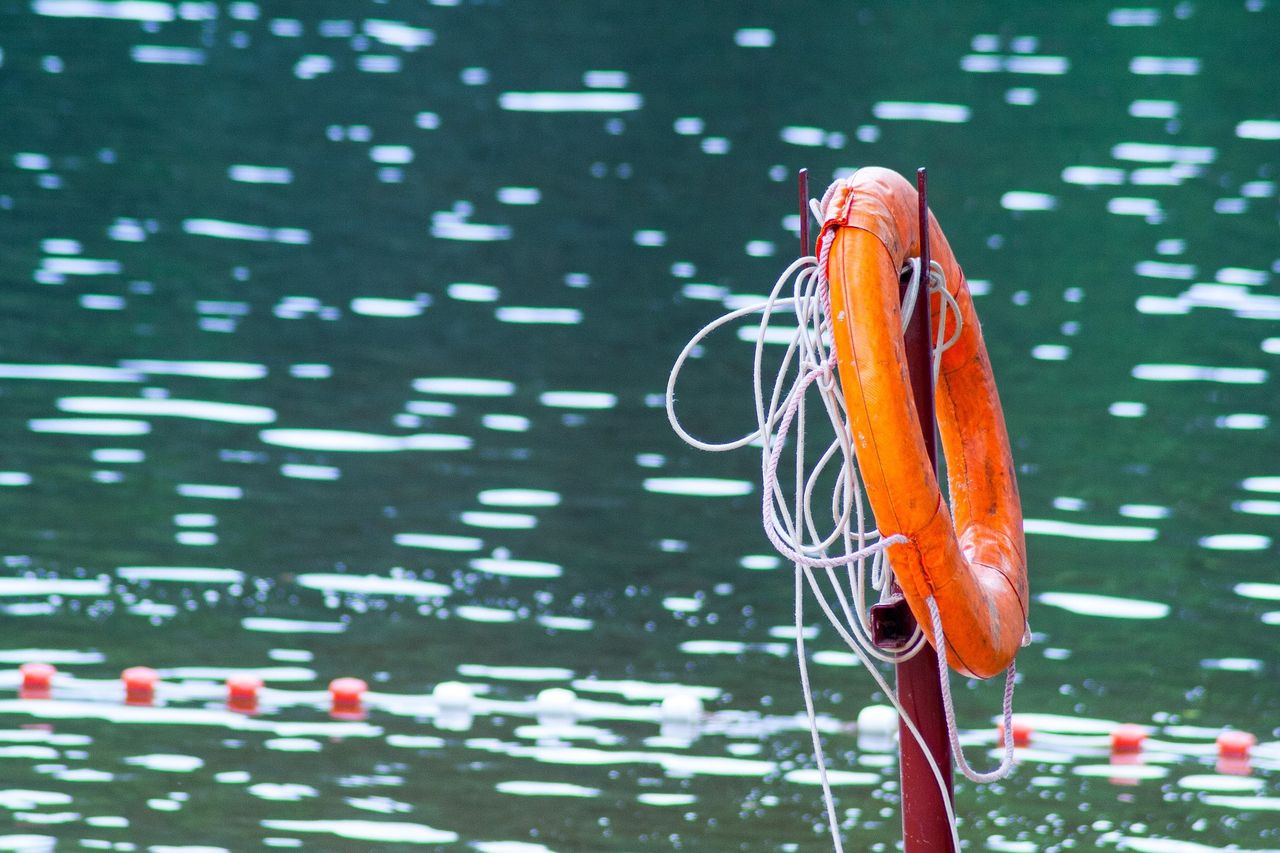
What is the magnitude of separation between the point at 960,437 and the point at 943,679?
875 mm

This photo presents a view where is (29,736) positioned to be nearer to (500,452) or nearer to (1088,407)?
(500,452)

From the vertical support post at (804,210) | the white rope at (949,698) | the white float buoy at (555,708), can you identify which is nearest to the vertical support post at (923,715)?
the white rope at (949,698)

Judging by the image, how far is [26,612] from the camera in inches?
341

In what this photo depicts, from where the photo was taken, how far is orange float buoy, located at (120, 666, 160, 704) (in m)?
7.85

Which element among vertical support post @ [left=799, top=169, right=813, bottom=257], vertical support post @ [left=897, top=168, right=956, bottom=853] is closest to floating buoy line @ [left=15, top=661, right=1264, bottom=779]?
vertical support post @ [left=897, top=168, right=956, bottom=853]

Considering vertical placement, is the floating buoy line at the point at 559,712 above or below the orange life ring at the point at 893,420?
below

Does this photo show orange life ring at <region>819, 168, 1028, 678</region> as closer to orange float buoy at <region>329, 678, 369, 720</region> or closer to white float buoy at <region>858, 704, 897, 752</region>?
white float buoy at <region>858, 704, 897, 752</region>

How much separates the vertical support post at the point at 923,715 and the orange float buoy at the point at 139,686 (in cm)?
388

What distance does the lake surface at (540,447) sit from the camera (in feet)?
24.4

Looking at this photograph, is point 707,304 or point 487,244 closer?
point 707,304

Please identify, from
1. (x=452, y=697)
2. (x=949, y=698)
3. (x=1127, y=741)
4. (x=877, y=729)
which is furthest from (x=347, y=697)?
(x=949, y=698)

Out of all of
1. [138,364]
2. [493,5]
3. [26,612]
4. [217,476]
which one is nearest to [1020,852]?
[26,612]

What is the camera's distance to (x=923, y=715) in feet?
16.3

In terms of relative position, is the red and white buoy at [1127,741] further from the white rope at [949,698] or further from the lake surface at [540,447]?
the white rope at [949,698]
